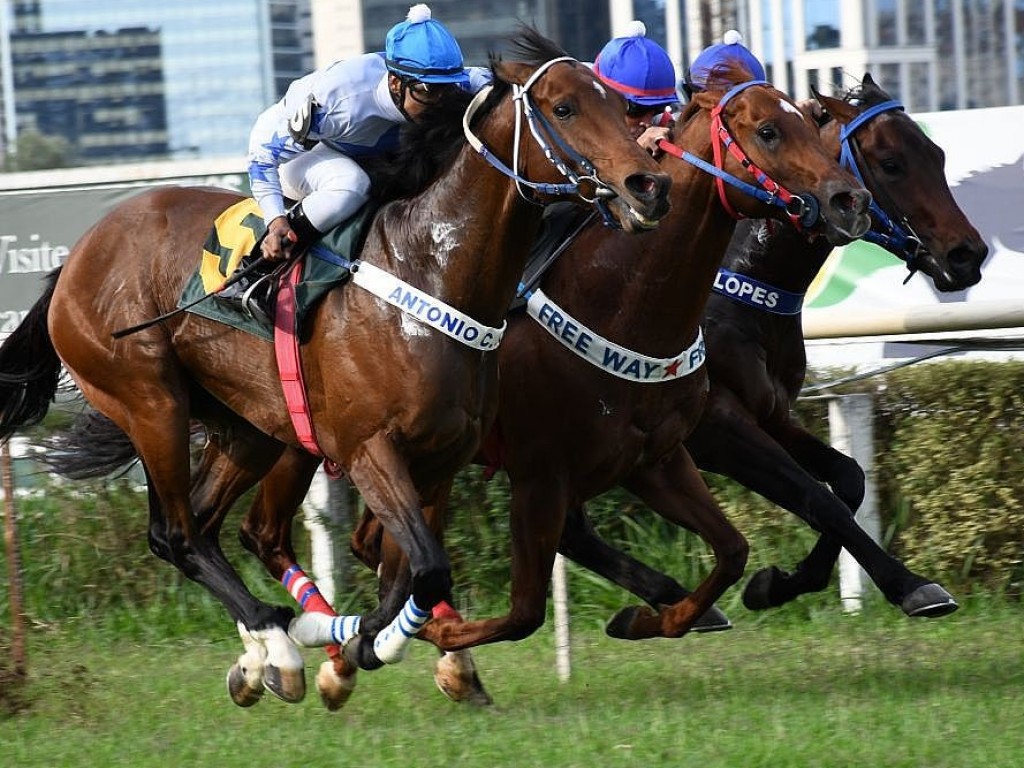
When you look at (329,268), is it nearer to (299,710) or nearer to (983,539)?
(299,710)

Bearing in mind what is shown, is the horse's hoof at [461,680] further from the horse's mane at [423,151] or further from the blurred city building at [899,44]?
the blurred city building at [899,44]

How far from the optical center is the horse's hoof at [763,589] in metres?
5.80

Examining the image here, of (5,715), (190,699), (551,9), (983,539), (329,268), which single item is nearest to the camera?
(329,268)

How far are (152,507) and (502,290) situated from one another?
1689 mm

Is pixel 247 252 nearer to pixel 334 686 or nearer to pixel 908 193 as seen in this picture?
pixel 334 686

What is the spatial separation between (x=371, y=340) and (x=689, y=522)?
1.20 metres

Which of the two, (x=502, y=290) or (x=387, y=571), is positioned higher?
(x=502, y=290)

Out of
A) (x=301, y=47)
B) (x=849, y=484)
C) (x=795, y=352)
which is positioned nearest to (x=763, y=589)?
(x=849, y=484)

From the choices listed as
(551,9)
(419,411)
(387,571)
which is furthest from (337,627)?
(551,9)

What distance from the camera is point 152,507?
5.76 metres

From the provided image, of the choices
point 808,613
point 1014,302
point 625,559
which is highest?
point 1014,302

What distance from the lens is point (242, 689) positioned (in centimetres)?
529

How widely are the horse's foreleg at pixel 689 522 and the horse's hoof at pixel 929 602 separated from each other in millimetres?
501

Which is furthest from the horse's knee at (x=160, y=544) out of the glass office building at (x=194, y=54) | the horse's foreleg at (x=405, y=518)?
the glass office building at (x=194, y=54)
